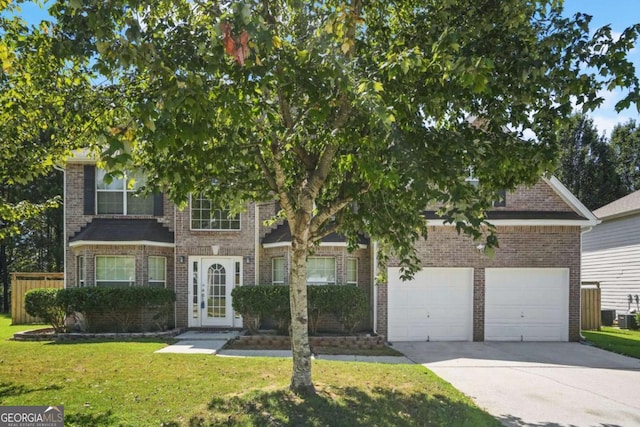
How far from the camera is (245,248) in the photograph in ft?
50.8

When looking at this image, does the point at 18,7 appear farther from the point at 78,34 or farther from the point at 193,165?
the point at 193,165

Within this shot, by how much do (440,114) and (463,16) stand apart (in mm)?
1276

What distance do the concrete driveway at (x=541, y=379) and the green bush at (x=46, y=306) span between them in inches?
384

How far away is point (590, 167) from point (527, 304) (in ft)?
74.8

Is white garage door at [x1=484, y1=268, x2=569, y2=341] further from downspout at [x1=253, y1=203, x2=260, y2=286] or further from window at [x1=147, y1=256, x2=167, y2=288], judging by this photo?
window at [x1=147, y1=256, x2=167, y2=288]

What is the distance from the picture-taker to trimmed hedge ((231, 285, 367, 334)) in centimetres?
1369

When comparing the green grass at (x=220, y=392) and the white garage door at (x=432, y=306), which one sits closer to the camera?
the green grass at (x=220, y=392)

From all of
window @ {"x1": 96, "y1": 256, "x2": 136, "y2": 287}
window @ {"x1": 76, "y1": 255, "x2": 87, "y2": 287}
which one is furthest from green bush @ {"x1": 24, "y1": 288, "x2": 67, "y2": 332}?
window @ {"x1": 96, "y1": 256, "x2": 136, "y2": 287}

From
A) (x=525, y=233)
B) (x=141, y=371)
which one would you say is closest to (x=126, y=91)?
(x=141, y=371)

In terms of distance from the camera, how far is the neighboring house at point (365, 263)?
14148 mm

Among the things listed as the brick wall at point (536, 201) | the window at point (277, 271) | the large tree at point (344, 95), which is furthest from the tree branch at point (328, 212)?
the brick wall at point (536, 201)

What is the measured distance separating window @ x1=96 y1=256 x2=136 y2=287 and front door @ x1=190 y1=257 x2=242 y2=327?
6.15ft

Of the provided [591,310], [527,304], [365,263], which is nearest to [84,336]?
[365,263]

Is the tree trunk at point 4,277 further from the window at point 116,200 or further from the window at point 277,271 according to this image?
the window at point 277,271
